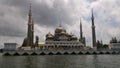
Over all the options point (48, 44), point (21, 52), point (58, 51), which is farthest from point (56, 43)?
point (21, 52)

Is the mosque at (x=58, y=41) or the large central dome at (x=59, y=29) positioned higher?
the large central dome at (x=59, y=29)

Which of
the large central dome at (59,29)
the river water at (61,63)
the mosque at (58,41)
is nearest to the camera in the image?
the river water at (61,63)

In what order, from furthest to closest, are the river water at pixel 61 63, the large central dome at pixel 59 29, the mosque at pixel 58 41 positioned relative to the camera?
the large central dome at pixel 59 29, the mosque at pixel 58 41, the river water at pixel 61 63

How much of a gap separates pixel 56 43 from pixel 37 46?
11.0 m

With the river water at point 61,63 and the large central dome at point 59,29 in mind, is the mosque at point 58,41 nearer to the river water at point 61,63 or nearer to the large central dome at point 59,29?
the large central dome at point 59,29

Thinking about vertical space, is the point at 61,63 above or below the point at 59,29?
below

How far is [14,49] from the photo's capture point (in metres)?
96.5

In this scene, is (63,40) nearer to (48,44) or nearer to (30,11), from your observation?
(48,44)

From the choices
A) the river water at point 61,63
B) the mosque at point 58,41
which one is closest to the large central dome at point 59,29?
the mosque at point 58,41

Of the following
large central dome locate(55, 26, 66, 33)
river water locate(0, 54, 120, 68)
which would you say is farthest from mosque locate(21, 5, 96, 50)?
river water locate(0, 54, 120, 68)

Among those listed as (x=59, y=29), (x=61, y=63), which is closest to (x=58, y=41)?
(x=59, y=29)

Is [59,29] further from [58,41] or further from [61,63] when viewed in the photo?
[61,63]

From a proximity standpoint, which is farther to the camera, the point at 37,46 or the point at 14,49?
the point at 37,46

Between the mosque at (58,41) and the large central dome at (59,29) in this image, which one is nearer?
the mosque at (58,41)
